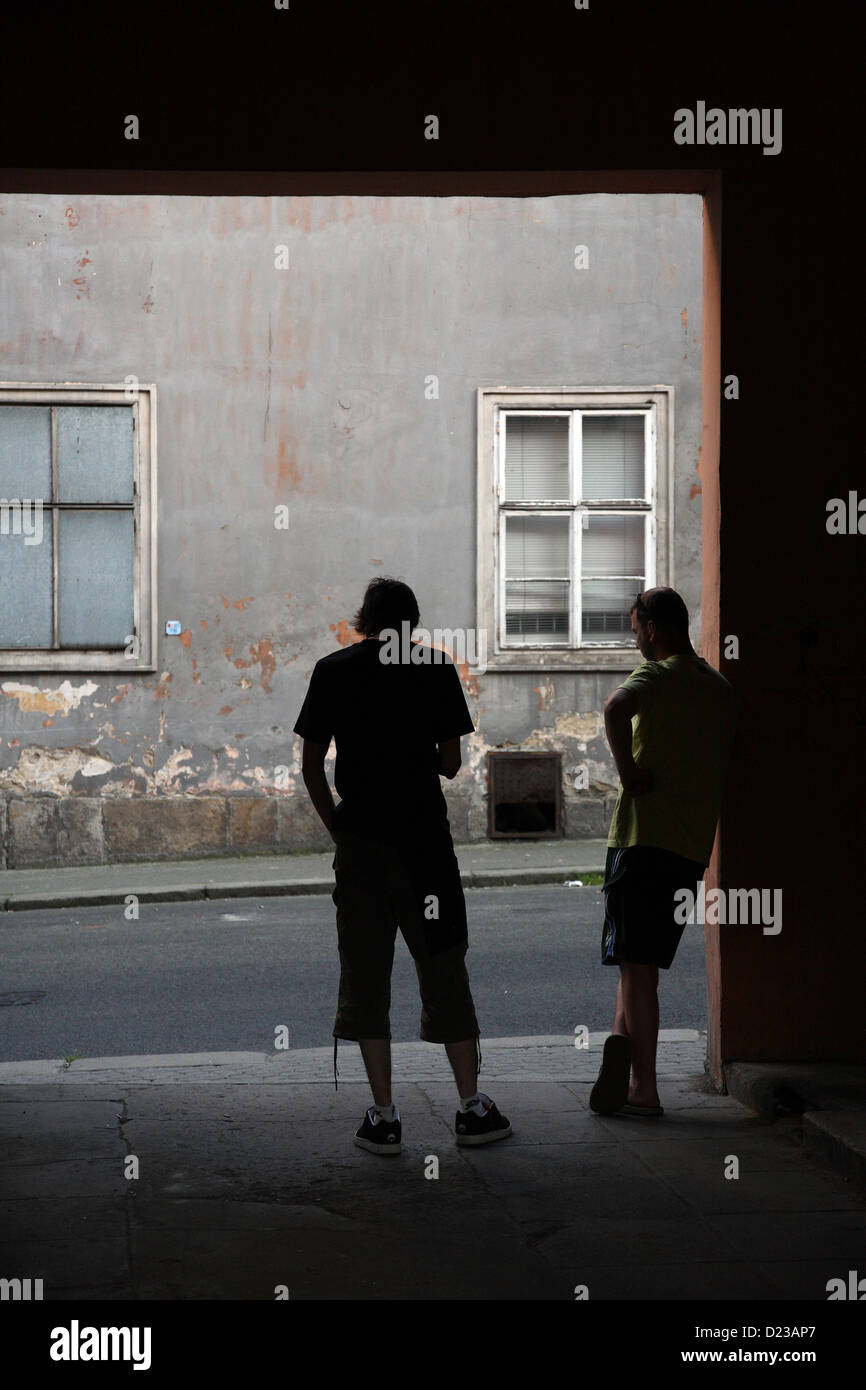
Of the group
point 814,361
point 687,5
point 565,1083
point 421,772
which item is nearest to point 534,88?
point 687,5

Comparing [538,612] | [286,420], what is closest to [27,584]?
[286,420]

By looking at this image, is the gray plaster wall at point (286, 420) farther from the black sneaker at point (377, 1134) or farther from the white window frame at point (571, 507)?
the black sneaker at point (377, 1134)

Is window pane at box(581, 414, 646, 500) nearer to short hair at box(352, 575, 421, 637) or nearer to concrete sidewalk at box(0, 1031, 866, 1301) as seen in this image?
concrete sidewalk at box(0, 1031, 866, 1301)

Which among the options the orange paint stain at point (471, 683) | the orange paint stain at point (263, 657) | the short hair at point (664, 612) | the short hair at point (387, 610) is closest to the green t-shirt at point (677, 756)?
the short hair at point (664, 612)

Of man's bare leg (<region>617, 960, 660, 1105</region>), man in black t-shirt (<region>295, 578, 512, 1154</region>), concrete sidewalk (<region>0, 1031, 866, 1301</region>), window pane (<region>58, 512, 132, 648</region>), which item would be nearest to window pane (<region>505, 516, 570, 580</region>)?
window pane (<region>58, 512, 132, 648</region>)

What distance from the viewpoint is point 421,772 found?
5379mm

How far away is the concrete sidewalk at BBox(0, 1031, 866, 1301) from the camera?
161 inches

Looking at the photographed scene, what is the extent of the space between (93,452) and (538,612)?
4287mm

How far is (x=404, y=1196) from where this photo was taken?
4.84m

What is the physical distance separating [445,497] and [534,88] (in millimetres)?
8749

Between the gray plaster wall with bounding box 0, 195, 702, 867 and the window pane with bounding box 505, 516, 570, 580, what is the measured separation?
0.44 meters

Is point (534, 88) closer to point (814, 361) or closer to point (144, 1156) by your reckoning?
point (814, 361)

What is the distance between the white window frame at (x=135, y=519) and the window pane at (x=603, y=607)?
13.0 ft

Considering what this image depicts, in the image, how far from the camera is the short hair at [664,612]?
5.71 metres
